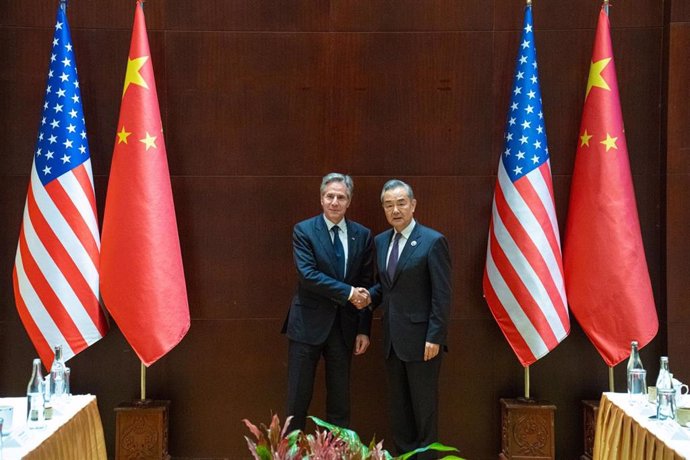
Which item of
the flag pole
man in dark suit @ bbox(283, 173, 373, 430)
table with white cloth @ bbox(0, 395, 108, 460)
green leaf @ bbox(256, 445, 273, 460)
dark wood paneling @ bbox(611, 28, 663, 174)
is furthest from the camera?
dark wood paneling @ bbox(611, 28, 663, 174)

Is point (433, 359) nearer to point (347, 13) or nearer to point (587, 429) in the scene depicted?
point (587, 429)

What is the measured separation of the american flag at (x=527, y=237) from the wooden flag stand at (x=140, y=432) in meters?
1.97

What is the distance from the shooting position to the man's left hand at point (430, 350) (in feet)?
10.9

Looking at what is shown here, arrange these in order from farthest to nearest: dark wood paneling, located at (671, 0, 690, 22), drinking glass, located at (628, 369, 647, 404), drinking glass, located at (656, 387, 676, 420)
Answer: dark wood paneling, located at (671, 0, 690, 22) < drinking glass, located at (628, 369, 647, 404) < drinking glass, located at (656, 387, 676, 420)

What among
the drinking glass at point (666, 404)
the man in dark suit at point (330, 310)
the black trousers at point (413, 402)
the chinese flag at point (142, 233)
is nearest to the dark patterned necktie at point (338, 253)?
the man in dark suit at point (330, 310)

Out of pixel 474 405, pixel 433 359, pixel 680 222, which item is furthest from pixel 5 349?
pixel 680 222

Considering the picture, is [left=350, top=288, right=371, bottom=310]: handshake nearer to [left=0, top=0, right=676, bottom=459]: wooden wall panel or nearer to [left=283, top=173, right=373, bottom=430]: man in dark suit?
[left=283, top=173, right=373, bottom=430]: man in dark suit

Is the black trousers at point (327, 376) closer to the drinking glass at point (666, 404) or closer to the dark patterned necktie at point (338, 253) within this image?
the dark patterned necktie at point (338, 253)

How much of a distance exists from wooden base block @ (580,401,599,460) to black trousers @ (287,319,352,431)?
141 cm

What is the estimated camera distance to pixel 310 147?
4.08 meters

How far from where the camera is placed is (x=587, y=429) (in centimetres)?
399

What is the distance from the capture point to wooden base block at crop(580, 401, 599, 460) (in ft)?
12.8

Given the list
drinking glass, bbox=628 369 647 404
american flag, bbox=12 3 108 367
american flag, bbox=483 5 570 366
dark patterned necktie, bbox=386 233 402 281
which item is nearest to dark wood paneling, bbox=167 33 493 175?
american flag, bbox=483 5 570 366

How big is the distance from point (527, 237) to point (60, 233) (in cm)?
249
